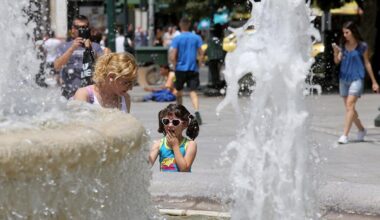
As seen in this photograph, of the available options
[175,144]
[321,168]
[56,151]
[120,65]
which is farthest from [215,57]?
[56,151]

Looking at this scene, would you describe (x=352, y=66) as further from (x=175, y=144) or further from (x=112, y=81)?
(x=112, y=81)

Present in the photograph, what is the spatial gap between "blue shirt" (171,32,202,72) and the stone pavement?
887 millimetres

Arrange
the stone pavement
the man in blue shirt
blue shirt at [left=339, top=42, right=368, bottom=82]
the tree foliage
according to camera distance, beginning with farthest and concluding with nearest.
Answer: the tree foliage < the man in blue shirt < blue shirt at [left=339, top=42, right=368, bottom=82] < the stone pavement

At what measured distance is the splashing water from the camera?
15.8 feet

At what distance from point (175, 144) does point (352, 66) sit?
5570 millimetres

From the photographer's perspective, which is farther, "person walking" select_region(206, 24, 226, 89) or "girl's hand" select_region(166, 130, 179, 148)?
"person walking" select_region(206, 24, 226, 89)

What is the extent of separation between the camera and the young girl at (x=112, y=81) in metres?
5.43

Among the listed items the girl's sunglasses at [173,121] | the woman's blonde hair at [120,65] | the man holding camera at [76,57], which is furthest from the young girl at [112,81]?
the man holding camera at [76,57]

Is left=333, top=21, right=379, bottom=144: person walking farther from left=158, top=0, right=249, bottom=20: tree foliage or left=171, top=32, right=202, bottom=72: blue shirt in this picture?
left=158, top=0, right=249, bottom=20: tree foliage

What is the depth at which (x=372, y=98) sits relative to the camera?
18.9m

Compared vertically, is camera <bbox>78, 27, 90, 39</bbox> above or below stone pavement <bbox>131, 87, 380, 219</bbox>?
above

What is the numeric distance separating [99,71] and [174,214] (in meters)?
1.22

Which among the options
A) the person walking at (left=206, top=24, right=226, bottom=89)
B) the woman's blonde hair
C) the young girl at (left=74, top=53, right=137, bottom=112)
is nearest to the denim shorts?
the young girl at (left=74, top=53, right=137, bottom=112)

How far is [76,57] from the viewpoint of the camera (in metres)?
9.36
